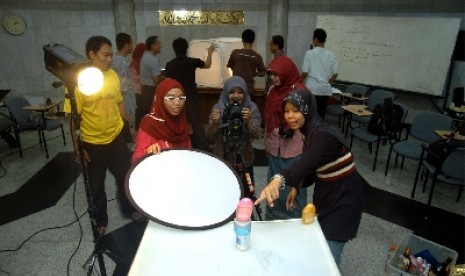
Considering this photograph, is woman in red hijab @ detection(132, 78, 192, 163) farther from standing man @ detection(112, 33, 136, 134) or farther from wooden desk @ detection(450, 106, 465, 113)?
wooden desk @ detection(450, 106, 465, 113)

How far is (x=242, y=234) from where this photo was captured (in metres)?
1.31

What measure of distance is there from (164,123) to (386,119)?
10.9ft

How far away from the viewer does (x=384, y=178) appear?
174 inches

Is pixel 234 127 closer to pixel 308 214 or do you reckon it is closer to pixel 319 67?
pixel 308 214

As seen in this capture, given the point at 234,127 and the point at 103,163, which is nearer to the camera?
the point at 234,127

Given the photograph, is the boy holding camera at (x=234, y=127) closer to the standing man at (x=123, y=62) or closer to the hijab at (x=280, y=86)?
the hijab at (x=280, y=86)

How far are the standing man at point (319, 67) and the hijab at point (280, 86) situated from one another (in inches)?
92.2

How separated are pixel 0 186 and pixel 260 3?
18.7ft

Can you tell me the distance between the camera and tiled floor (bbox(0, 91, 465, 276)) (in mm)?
2803

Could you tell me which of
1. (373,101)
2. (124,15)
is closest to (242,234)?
(373,101)

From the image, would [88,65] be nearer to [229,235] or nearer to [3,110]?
[229,235]

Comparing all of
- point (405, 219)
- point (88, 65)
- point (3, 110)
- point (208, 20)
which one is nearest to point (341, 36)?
point (208, 20)

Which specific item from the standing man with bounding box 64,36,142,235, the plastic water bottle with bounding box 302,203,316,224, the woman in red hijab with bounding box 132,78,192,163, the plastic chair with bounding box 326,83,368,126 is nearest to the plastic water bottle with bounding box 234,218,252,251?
the plastic water bottle with bounding box 302,203,316,224

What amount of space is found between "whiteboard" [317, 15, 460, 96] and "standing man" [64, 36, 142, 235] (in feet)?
17.3
